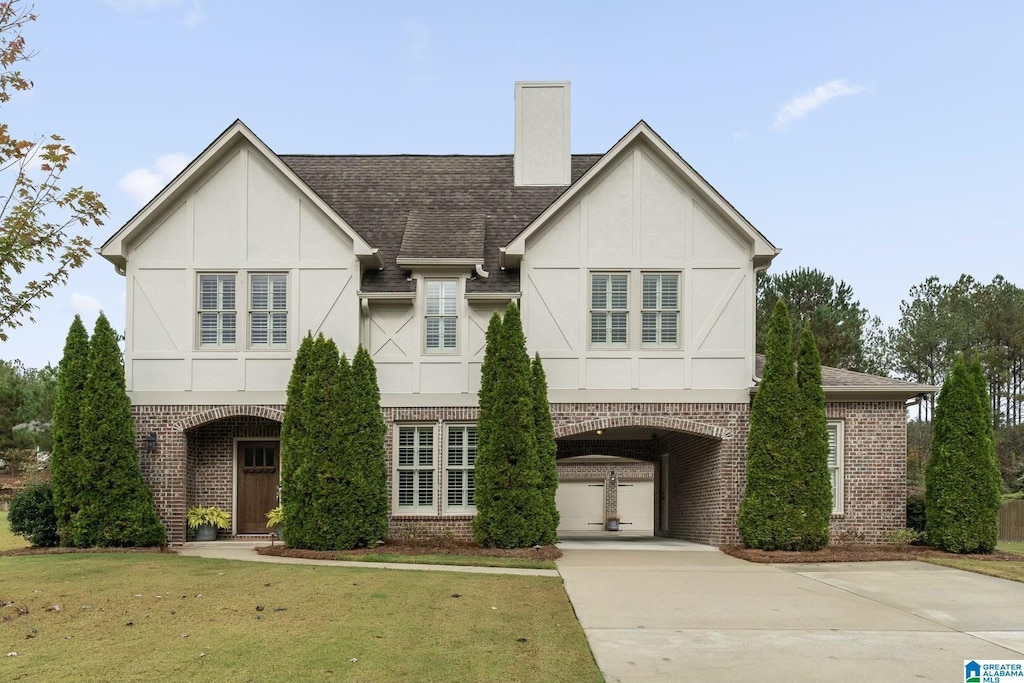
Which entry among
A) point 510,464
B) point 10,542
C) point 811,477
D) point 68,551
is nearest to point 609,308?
point 510,464

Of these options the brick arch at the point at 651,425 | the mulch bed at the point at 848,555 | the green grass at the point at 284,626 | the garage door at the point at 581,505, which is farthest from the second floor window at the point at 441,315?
the garage door at the point at 581,505

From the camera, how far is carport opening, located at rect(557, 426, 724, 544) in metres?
19.8

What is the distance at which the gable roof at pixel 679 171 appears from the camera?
18.6 metres

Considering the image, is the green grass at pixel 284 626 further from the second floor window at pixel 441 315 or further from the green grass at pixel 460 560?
the second floor window at pixel 441 315

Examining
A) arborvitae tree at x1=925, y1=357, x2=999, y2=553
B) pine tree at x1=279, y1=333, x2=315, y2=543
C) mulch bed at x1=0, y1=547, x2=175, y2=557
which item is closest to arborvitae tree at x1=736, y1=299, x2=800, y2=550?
arborvitae tree at x1=925, y1=357, x2=999, y2=553

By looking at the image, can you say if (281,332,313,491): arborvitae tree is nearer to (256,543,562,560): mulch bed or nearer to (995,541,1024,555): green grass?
(256,543,562,560): mulch bed

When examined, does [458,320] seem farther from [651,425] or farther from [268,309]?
[651,425]

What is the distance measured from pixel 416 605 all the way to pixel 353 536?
20.9ft

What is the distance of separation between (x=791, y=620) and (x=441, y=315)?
10.5 metres

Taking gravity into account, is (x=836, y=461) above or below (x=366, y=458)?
below

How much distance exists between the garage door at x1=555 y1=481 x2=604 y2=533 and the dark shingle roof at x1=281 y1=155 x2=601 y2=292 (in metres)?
13.9

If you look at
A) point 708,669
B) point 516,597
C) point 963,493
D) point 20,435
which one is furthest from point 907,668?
point 20,435

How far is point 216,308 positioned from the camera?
1892 cm

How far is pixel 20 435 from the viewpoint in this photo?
43.7 meters
